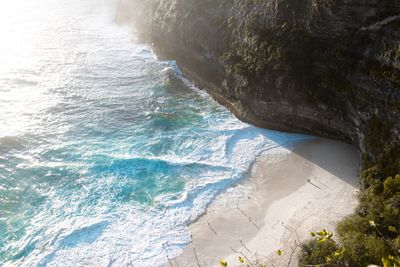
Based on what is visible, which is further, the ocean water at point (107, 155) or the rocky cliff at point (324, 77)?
the ocean water at point (107, 155)

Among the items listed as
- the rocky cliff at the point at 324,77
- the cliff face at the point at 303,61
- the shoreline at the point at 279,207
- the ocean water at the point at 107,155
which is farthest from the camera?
the cliff face at the point at 303,61

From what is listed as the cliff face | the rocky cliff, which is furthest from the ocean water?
the rocky cliff

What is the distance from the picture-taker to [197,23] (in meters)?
23.8

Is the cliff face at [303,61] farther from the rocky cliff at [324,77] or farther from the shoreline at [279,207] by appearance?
the shoreline at [279,207]

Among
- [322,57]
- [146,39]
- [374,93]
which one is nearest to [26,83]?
[146,39]

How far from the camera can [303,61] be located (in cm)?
1769

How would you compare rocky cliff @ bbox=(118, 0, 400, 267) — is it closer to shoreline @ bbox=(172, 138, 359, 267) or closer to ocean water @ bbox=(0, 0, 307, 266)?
shoreline @ bbox=(172, 138, 359, 267)

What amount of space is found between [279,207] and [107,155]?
8922mm

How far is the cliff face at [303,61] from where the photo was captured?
1488 cm

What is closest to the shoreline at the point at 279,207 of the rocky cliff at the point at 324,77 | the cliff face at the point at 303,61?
the rocky cliff at the point at 324,77

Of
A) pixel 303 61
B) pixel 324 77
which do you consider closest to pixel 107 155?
pixel 303 61

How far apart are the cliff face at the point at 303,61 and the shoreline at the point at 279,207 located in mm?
1516

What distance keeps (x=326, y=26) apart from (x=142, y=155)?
10.5m

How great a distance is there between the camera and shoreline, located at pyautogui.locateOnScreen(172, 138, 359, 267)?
13.1m
